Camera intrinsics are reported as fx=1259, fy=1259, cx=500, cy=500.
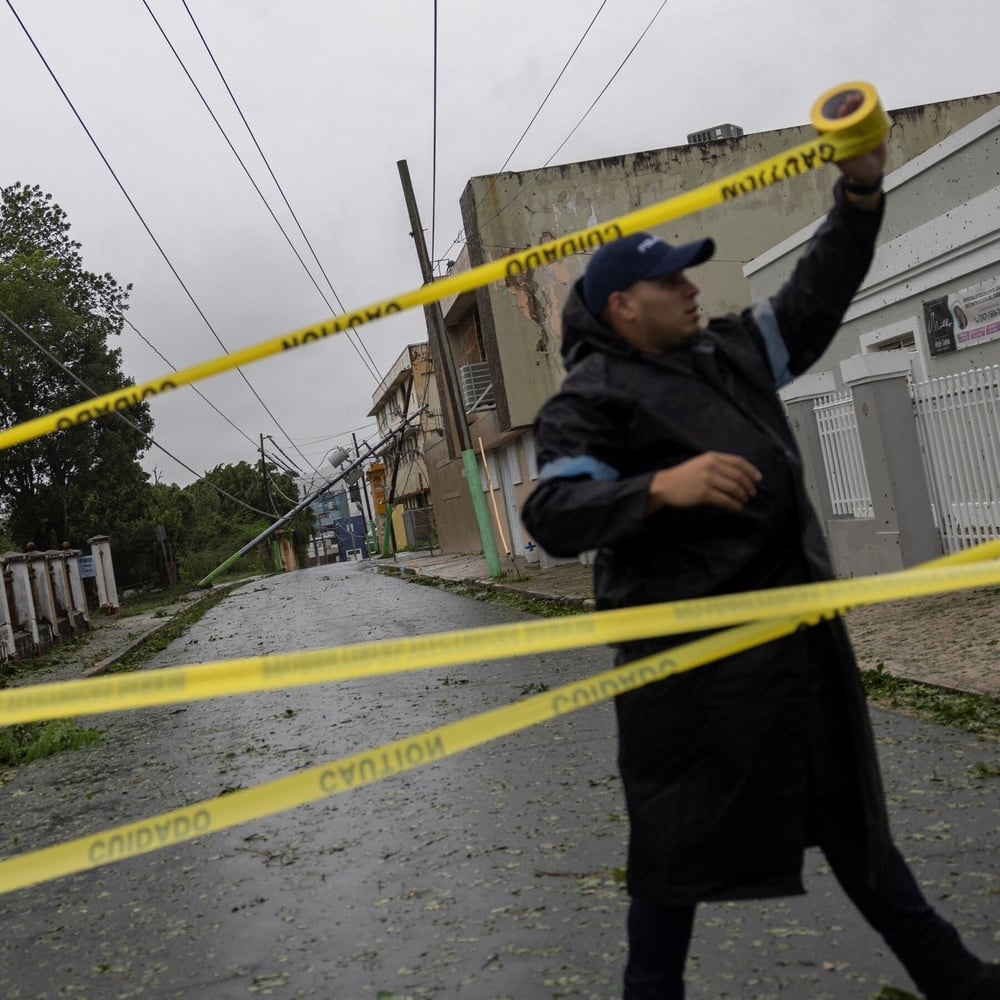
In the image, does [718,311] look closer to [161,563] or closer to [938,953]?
[938,953]

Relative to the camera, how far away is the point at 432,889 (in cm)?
485

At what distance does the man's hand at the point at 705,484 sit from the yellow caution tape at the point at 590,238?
Result: 67 cm

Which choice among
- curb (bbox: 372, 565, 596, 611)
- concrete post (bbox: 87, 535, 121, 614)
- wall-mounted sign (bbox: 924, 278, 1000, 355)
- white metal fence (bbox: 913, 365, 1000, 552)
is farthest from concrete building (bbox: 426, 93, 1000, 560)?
white metal fence (bbox: 913, 365, 1000, 552)

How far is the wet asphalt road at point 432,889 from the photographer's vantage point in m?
3.80

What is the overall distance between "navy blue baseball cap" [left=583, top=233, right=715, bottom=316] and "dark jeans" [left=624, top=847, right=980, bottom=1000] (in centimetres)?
130

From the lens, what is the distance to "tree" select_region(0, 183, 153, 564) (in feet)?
139

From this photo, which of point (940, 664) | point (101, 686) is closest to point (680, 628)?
point (101, 686)

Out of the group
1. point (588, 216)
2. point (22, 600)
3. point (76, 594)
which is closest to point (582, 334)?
point (22, 600)

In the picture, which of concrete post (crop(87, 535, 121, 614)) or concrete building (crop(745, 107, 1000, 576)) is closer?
concrete building (crop(745, 107, 1000, 576))

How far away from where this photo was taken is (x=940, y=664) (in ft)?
27.0

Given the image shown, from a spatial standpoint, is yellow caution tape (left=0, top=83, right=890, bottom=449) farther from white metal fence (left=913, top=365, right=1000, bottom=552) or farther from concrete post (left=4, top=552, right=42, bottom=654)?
concrete post (left=4, top=552, right=42, bottom=654)

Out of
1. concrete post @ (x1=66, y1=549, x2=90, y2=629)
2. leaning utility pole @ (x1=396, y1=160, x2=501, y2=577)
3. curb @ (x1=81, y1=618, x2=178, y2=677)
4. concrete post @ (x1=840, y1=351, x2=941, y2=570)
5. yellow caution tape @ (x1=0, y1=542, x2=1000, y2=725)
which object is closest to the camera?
yellow caution tape @ (x1=0, y1=542, x2=1000, y2=725)

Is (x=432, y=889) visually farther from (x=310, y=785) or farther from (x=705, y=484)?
(x=705, y=484)

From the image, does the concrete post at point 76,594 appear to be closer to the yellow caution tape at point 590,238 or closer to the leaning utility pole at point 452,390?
the leaning utility pole at point 452,390
